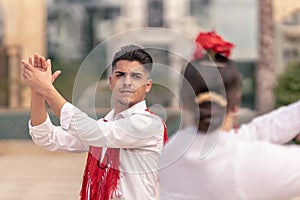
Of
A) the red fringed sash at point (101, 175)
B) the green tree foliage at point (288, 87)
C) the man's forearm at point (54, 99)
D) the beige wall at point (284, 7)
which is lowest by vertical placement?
the green tree foliage at point (288, 87)

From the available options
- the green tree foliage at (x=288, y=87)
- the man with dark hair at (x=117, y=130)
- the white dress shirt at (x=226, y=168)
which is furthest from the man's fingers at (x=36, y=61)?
the green tree foliage at (x=288, y=87)

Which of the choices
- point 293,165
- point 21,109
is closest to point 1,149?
point 21,109

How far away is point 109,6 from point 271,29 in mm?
5057

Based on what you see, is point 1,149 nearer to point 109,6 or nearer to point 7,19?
point 7,19

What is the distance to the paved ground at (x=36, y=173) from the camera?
8273mm

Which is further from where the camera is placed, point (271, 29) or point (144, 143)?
point (271, 29)

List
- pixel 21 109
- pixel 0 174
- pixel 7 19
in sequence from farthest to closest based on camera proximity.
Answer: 1. pixel 7 19
2. pixel 21 109
3. pixel 0 174

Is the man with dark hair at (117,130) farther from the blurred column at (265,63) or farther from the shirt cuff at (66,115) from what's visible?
the blurred column at (265,63)

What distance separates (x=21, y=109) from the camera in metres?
14.6

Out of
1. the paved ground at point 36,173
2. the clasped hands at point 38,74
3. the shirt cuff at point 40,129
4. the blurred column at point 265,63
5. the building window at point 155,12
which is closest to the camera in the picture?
the clasped hands at point 38,74

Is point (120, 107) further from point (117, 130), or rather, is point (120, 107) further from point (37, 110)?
point (37, 110)

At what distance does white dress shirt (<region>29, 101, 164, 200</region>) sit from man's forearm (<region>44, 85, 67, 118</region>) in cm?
2

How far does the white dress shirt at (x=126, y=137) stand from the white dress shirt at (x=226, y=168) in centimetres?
27

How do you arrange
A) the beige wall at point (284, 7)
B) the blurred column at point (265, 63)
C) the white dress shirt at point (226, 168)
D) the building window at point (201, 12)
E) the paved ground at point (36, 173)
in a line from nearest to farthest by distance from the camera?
the white dress shirt at point (226, 168)
the paved ground at point (36, 173)
the blurred column at point (265, 63)
the beige wall at point (284, 7)
the building window at point (201, 12)
